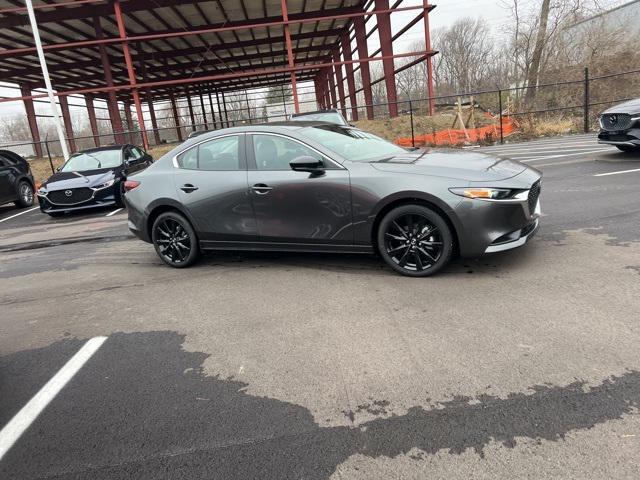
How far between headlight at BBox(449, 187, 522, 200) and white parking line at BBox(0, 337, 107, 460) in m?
3.31

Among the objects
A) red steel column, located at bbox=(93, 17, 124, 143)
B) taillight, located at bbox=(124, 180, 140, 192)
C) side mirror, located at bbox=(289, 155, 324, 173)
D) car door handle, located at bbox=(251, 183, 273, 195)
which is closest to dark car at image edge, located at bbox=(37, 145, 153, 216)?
taillight, located at bbox=(124, 180, 140, 192)

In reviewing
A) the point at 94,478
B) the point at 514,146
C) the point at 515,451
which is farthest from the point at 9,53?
the point at 515,451

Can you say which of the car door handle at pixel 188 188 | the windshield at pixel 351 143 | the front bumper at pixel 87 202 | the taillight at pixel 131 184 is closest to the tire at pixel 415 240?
the windshield at pixel 351 143

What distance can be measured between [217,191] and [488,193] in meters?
2.84

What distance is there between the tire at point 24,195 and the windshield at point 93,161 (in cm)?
210

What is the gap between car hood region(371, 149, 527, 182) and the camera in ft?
14.1

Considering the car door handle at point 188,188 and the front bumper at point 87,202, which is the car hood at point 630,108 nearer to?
the car door handle at point 188,188

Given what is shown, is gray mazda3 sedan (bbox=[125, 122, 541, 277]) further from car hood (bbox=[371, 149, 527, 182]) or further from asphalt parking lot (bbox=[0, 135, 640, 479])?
asphalt parking lot (bbox=[0, 135, 640, 479])

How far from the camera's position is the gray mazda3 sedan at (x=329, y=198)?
4238 millimetres

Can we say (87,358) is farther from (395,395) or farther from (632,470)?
(632,470)

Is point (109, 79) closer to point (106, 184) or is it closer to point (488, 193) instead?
point (106, 184)

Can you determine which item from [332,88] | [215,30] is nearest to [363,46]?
[215,30]

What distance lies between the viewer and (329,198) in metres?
4.69

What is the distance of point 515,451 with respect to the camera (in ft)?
7.41
